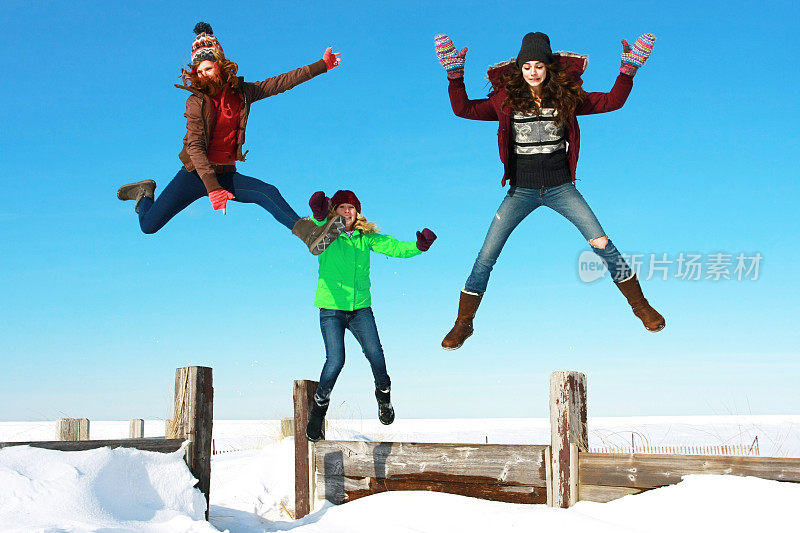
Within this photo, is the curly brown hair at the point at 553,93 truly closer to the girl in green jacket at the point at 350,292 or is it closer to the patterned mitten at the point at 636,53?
the patterned mitten at the point at 636,53

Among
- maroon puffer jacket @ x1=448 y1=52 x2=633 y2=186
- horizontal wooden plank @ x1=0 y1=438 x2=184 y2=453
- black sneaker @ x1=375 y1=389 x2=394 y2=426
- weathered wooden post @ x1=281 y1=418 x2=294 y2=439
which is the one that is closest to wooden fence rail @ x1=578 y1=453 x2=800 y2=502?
black sneaker @ x1=375 y1=389 x2=394 y2=426

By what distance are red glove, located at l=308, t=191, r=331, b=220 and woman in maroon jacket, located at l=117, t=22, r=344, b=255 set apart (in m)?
0.10

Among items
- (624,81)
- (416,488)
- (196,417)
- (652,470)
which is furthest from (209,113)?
(652,470)

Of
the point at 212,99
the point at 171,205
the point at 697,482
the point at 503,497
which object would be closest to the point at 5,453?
the point at 171,205

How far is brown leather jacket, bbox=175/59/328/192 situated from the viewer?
6.38 metres

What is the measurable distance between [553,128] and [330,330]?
255 cm

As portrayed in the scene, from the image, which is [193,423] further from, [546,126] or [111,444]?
[546,126]

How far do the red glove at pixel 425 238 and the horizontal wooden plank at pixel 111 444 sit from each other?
285 cm

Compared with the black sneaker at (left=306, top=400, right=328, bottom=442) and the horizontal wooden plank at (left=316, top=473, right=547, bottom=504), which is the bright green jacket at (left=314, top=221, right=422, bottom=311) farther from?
the horizontal wooden plank at (left=316, top=473, right=547, bottom=504)

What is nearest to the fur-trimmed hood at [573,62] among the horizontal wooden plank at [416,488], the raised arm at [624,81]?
the raised arm at [624,81]

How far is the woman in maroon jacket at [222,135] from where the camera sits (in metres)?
6.44

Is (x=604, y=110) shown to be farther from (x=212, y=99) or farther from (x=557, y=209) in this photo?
(x=212, y=99)

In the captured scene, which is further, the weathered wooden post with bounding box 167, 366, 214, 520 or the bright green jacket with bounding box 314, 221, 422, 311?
the weathered wooden post with bounding box 167, 366, 214, 520

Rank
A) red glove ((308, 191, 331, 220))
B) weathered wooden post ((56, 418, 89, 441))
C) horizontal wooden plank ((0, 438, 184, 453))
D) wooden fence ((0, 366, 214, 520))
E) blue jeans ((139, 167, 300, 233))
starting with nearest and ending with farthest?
horizontal wooden plank ((0, 438, 184, 453)) < red glove ((308, 191, 331, 220)) < wooden fence ((0, 366, 214, 520)) < blue jeans ((139, 167, 300, 233)) < weathered wooden post ((56, 418, 89, 441))
